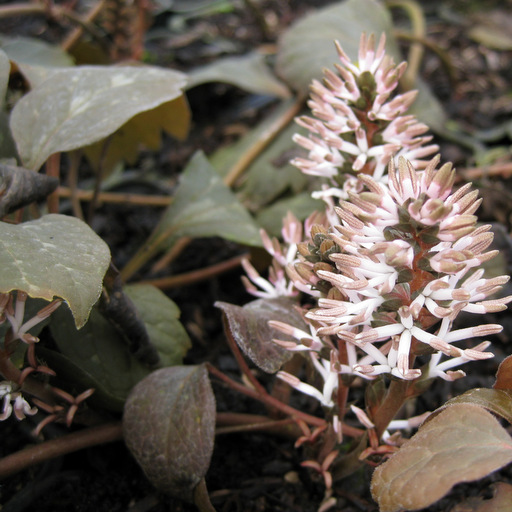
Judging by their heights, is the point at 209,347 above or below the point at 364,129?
below

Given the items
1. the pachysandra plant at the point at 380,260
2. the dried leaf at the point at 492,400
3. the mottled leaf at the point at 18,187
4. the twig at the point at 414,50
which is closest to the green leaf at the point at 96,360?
the mottled leaf at the point at 18,187

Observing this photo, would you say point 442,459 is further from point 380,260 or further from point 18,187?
point 18,187

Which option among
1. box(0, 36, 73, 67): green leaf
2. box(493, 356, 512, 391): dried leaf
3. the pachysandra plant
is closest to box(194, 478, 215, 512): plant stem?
the pachysandra plant

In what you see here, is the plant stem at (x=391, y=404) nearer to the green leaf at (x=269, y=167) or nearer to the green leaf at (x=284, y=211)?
the green leaf at (x=284, y=211)

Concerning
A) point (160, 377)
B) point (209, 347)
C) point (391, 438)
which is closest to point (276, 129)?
point (209, 347)

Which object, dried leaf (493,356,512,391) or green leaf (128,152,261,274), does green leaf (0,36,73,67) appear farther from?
dried leaf (493,356,512,391)

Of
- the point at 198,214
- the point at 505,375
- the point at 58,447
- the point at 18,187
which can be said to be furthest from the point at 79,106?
the point at 505,375

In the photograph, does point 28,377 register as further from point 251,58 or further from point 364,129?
point 251,58
